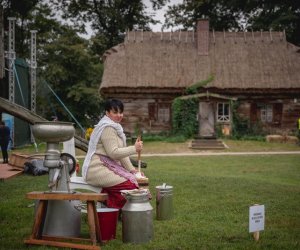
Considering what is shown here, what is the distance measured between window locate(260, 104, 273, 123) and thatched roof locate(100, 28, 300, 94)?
5.18 feet

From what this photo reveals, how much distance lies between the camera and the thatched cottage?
26.8 metres

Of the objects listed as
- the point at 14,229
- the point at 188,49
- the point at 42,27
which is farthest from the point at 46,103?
the point at 14,229

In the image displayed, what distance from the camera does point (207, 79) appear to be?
2684 centimetres

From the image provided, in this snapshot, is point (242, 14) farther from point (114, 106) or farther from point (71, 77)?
point (114, 106)

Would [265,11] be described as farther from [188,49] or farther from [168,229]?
[168,229]

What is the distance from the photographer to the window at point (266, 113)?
91.7 ft

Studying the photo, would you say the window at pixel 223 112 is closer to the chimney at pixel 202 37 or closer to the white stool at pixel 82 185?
the chimney at pixel 202 37

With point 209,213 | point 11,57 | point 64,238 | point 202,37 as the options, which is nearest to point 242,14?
point 202,37

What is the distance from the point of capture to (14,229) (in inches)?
231

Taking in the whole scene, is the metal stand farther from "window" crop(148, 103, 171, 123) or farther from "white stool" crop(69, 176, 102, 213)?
"window" crop(148, 103, 171, 123)

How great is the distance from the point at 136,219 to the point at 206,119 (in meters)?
21.5

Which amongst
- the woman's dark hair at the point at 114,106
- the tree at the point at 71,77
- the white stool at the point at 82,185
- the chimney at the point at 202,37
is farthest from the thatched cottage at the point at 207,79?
the woman's dark hair at the point at 114,106

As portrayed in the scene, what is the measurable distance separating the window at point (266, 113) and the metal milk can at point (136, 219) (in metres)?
23.8

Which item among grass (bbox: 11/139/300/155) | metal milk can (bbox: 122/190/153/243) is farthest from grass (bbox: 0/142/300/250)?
grass (bbox: 11/139/300/155)
